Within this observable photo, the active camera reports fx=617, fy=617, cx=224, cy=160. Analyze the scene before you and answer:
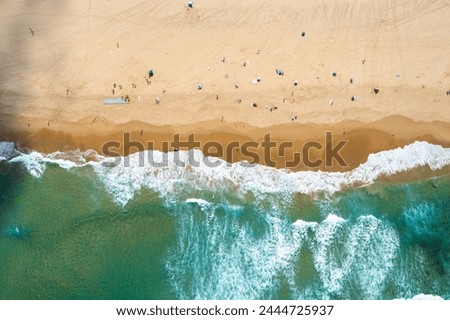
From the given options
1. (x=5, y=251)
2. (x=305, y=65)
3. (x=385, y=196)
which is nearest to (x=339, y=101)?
(x=305, y=65)

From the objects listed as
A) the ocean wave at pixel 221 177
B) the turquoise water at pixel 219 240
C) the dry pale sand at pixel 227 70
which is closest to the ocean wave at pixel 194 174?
the ocean wave at pixel 221 177

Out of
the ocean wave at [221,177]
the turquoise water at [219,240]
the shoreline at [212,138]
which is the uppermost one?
the shoreline at [212,138]

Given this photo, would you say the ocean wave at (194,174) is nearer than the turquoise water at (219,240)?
No

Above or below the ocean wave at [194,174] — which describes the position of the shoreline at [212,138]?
above

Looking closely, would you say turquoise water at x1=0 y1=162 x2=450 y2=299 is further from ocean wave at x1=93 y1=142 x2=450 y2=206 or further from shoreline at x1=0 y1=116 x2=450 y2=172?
shoreline at x1=0 y1=116 x2=450 y2=172

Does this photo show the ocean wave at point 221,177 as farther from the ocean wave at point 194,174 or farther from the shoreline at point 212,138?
the shoreline at point 212,138

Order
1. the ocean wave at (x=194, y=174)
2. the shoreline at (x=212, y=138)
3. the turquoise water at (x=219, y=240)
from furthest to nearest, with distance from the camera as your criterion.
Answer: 1. the shoreline at (x=212, y=138)
2. the ocean wave at (x=194, y=174)
3. the turquoise water at (x=219, y=240)

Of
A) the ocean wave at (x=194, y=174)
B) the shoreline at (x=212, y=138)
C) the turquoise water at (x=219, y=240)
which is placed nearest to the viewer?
the turquoise water at (x=219, y=240)

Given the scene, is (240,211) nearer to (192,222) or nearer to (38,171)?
(192,222)
